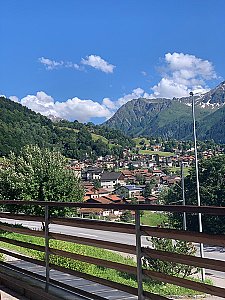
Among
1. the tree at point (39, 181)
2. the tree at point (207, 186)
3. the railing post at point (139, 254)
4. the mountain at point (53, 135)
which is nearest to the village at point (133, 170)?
the mountain at point (53, 135)

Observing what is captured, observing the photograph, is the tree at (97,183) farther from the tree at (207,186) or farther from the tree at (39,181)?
the tree at (39,181)

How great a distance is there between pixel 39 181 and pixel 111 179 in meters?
103

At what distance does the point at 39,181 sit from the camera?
24.3 metres

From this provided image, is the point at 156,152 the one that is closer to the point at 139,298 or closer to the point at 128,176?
the point at 128,176

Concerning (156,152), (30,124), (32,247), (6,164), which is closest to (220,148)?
(156,152)

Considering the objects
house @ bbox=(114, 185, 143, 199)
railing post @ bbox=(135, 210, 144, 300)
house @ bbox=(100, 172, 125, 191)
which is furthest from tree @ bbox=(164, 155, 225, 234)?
house @ bbox=(100, 172, 125, 191)

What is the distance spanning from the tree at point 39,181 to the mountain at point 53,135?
65.6m

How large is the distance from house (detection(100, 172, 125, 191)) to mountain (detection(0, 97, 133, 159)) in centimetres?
1325

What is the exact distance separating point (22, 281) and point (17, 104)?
143m

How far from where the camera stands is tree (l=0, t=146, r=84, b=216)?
23.6 metres

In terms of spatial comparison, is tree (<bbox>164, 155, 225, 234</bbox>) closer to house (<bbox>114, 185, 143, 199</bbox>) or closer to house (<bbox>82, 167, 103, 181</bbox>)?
house (<bbox>114, 185, 143, 199</bbox>)

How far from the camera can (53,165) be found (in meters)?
24.7

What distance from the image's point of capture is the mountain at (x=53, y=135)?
345 feet

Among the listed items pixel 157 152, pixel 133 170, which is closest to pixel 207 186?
pixel 133 170
